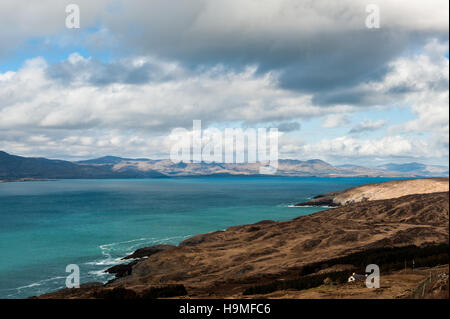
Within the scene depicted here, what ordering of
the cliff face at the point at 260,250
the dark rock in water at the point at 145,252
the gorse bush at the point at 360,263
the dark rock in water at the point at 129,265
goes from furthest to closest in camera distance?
the dark rock in water at the point at 145,252 → the dark rock in water at the point at 129,265 → the cliff face at the point at 260,250 → the gorse bush at the point at 360,263

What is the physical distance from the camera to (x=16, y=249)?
2643 inches

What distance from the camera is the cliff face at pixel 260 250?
40656 mm

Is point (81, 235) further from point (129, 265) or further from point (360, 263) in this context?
point (360, 263)

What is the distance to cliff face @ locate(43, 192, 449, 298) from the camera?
133 ft

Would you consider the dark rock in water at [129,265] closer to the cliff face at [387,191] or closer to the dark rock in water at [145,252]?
the dark rock in water at [145,252]

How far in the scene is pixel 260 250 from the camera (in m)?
56.4

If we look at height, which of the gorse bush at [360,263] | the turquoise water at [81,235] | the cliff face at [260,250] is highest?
the gorse bush at [360,263]

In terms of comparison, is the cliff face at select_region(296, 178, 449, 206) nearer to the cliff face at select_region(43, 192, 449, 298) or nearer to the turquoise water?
the turquoise water

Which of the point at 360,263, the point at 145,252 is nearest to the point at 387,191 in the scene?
the point at 360,263

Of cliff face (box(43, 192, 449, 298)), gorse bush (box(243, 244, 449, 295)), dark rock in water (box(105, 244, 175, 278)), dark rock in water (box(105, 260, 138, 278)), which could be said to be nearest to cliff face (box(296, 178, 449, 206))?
cliff face (box(43, 192, 449, 298))

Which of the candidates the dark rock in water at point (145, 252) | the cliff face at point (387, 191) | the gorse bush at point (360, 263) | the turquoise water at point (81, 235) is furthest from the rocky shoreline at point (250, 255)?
the cliff face at point (387, 191)

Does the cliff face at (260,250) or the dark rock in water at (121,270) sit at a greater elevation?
the cliff face at (260,250)
